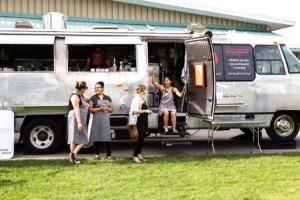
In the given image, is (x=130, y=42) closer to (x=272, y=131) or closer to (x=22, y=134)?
(x=22, y=134)

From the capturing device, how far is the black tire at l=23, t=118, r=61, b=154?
10.4 m

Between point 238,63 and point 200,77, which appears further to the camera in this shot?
point 238,63

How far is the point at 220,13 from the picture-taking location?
20.2 metres

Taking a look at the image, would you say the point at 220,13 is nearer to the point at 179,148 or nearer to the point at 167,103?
the point at 179,148

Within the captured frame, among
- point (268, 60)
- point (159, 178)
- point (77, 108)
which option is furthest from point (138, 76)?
point (159, 178)

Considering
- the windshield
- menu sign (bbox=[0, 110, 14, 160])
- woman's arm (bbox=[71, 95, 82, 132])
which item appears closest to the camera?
woman's arm (bbox=[71, 95, 82, 132])

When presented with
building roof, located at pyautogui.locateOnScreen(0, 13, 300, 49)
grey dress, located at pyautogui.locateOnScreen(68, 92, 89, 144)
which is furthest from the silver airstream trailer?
building roof, located at pyautogui.locateOnScreen(0, 13, 300, 49)

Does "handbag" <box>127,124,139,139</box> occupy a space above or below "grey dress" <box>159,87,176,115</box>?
below

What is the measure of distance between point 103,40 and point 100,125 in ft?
6.86

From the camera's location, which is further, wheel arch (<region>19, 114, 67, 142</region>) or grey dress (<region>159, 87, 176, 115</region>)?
grey dress (<region>159, 87, 176, 115</region>)

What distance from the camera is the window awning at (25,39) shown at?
10.1m

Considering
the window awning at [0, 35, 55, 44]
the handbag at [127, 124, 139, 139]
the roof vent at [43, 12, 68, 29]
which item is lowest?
the handbag at [127, 124, 139, 139]

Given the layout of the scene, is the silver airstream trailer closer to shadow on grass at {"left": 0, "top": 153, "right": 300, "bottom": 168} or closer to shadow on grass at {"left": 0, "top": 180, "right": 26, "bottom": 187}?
shadow on grass at {"left": 0, "top": 153, "right": 300, "bottom": 168}

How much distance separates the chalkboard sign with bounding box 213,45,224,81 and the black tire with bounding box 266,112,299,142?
1699 millimetres
